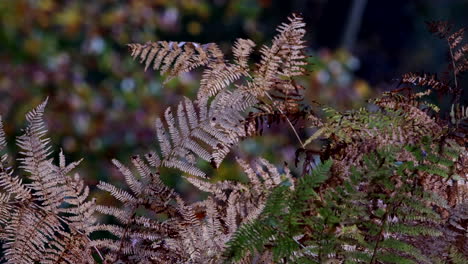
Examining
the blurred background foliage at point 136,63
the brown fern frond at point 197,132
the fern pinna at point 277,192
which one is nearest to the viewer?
the fern pinna at point 277,192

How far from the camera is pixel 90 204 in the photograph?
0.70m

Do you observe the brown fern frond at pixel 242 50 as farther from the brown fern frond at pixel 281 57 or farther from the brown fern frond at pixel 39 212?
the brown fern frond at pixel 39 212

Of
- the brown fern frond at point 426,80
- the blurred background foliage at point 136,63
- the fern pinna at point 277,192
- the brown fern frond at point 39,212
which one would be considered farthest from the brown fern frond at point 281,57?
the blurred background foliage at point 136,63

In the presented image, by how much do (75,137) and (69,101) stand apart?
0.35 metres

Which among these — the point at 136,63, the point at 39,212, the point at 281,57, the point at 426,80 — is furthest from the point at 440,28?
the point at 136,63

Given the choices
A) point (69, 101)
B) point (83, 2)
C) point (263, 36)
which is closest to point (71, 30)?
point (83, 2)

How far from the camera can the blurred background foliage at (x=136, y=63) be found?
12.0 ft

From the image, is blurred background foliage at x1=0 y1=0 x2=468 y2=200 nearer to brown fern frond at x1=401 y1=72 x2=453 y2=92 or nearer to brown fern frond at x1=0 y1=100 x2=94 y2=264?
brown fern frond at x1=401 y1=72 x2=453 y2=92

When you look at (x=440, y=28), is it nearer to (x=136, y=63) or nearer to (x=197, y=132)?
(x=197, y=132)

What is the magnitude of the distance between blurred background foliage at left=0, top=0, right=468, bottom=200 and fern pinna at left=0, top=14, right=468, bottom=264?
211 cm

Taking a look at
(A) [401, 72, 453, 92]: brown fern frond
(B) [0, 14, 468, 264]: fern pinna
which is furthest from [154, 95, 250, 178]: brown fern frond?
(A) [401, 72, 453, 92]: brown fern frond

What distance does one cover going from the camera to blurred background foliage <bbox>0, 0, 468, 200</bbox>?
365 centimetres

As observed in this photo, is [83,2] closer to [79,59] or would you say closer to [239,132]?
[79,59]

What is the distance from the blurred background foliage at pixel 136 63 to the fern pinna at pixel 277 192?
6.93 ft
